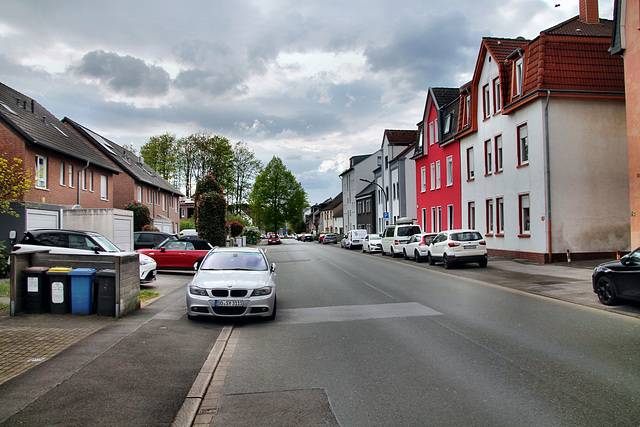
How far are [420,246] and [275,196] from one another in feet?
205

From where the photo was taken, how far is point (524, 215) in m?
23.1

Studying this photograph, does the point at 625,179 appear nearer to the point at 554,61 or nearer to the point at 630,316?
the point at 554,61

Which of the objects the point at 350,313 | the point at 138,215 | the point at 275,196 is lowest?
the point at 350,313

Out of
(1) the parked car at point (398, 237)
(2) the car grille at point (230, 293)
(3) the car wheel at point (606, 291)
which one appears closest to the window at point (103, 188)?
(1) the parked car at point (398, 237)

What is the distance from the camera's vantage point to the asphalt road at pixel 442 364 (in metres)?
4.52

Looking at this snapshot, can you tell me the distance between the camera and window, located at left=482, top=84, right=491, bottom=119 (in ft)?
88.8

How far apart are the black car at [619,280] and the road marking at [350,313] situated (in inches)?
145

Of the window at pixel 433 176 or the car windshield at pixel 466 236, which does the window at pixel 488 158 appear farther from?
the window at pixel 433 176

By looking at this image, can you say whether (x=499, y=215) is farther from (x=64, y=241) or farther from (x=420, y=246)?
(x=64, y=241)

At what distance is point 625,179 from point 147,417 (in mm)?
22909

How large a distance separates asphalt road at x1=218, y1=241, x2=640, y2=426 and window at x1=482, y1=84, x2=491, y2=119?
1817 cm

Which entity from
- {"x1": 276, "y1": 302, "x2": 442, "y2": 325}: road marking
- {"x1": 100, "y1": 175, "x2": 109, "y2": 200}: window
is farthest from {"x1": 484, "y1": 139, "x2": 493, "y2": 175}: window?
{"x1": 100, "y1": 175, "x2": 109, "y2": 200}: window

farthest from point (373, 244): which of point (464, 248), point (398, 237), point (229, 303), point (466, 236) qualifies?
point (229, 303)

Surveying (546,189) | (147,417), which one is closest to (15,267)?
(147,417)
